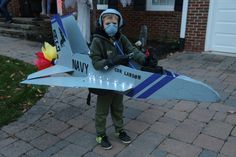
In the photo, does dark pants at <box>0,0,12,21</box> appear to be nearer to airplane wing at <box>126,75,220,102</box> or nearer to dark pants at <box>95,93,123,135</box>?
dark pants at <box>95,93,123,135</box>

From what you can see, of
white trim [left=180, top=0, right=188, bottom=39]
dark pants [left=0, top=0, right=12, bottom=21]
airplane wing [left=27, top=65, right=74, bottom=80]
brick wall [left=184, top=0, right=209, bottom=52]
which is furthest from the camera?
dark pants [left=0, top=0, right=12, bottom=21]

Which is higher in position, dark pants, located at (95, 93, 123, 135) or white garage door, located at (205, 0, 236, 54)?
white garage door, located at (205, 0, 236, 54)

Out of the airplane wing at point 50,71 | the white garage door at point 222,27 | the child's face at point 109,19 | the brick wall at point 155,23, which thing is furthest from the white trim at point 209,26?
the child's face at point 109,19

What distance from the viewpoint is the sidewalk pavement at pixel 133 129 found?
11.6ft

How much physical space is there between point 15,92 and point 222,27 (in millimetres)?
5720

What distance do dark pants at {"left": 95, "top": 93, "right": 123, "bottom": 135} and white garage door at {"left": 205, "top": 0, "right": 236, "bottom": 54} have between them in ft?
18.3

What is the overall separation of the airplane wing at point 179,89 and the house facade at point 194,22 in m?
5.69

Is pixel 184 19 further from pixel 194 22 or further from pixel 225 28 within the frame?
pixel 225 28

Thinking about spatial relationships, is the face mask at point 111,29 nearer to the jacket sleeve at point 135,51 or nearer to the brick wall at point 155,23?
the jacket sleeve at point 135,51

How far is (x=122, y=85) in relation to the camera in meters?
3.31

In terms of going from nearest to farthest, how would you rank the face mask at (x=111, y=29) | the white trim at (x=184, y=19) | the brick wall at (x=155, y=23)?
the face mask at (x=111, y=29)
the white trim at (x=184, y=19)
the brick wall at (x=155, y=23)

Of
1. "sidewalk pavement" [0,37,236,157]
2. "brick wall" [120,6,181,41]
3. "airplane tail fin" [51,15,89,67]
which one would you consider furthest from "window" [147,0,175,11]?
"airplane tail fin" [51,15,89,67]

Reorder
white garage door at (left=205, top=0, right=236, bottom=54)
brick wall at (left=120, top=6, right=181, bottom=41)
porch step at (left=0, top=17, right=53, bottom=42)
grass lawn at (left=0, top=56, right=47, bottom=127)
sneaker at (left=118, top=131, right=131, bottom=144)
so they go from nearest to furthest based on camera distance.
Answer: sneaker at (left=118, top=131, right=131, bottom=144) < grass lawn at (left=0, top=56, right=47, bottom=127) < white garage door at (left=205, top=0, right=236, bottom=54) < brick wall at (left=120, top=6, right=181, bottom=41) < porch step at (left=0, top=17, right=53, bottom=42)

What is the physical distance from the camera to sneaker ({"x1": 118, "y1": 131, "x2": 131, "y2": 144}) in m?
3.70
